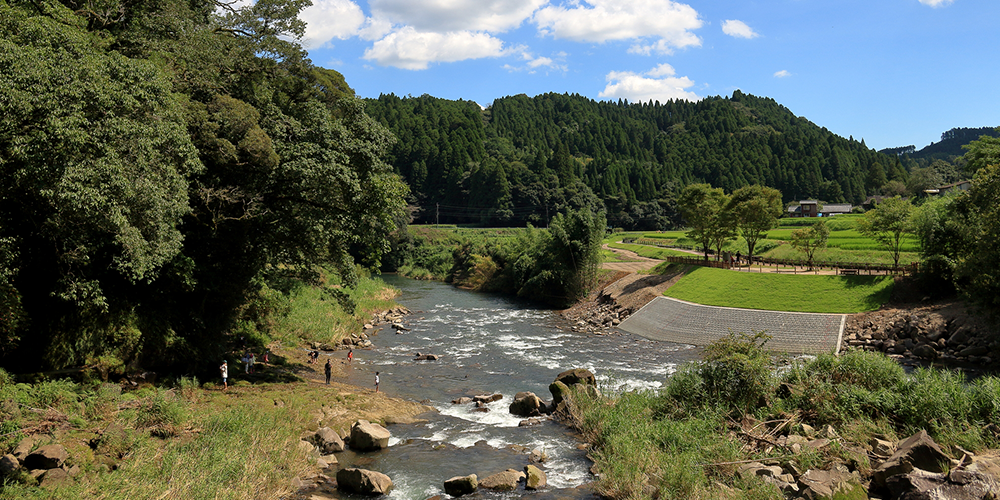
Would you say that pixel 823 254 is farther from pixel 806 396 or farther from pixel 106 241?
pixel 106 241

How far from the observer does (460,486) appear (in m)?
14.6

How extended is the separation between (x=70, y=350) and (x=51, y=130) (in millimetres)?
8299

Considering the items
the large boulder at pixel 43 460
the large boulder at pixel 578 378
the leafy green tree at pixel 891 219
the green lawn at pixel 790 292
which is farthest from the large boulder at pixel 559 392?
the leafy green tree at pixel 891 219

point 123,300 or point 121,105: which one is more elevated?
point 121,105

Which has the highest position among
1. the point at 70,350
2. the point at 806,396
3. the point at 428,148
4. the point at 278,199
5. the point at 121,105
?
the point at 428,148

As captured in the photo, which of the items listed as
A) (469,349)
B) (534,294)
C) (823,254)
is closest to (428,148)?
(534,294)

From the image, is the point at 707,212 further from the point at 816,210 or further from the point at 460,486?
the point at 816,210

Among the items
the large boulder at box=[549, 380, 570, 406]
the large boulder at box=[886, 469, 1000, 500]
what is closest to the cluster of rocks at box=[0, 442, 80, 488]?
the large boulder at box=[549, 380, 570, 406]

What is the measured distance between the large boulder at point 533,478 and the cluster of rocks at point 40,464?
10.4 metres

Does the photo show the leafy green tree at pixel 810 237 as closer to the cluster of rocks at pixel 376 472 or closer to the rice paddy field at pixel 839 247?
the rice paddy field at pixel 839 247

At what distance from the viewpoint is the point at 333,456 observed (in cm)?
1712

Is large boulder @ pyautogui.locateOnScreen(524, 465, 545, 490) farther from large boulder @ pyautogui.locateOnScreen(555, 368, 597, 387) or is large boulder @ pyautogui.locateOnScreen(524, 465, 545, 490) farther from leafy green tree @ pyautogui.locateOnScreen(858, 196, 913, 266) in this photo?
leafy green tree @ pyautogui.locateOnScreen(858, 196, 913, 266)

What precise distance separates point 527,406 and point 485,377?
652 cm

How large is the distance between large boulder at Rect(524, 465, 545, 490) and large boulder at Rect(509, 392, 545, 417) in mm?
6536
